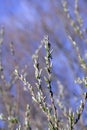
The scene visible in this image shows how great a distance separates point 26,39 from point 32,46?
2295 mm

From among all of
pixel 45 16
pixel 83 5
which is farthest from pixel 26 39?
pixel 83 5

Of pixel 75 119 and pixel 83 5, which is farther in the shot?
pixel 83 5

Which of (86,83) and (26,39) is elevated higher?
(26,39)

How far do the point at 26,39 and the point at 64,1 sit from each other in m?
16.2

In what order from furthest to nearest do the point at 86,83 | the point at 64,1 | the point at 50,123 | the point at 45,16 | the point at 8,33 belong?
the point at 8,33 < the point at 45,16 < the point at 64,1 < the point at 86,83 < the point at 50,123

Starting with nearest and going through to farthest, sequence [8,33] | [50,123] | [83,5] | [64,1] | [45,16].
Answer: [50,123]
[64,1]
[83,5]
[45,16]
[8,33]

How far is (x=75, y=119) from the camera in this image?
200 cm

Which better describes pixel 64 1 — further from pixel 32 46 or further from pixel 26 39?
pixel 26 39

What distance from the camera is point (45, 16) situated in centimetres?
1934

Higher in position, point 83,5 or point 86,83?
point 83,5

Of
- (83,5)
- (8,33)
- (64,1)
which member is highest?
(8,33)


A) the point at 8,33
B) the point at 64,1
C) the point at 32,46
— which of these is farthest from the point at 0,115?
the point at 8,33

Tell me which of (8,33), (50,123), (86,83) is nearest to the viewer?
(50,123)

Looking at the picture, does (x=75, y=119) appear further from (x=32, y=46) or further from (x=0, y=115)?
(x=32, y=46)
